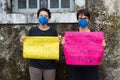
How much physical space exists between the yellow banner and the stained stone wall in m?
0.78

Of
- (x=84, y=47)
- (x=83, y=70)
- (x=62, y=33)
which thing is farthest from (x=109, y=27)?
(x=83, y=70)

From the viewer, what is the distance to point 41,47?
490 centimetres

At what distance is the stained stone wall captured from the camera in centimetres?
560

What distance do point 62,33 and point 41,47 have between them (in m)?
0.82

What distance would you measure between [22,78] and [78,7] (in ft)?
4.75

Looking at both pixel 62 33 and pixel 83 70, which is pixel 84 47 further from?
pixel 62 33

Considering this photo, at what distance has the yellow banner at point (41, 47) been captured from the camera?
484cm

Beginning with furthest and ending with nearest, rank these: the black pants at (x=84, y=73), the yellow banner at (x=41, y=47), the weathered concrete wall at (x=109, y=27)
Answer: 1. the weathered concrete wall at (x=109, y=27)
2. the yellow banner at (x=41, y=47)
3. the black pants at (x=84, y=73)

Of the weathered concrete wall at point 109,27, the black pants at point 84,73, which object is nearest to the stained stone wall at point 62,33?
the weathered concrete wall at point 109,27

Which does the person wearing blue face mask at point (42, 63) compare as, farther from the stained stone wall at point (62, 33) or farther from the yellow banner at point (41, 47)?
the stained stone wall at point (62, 33)

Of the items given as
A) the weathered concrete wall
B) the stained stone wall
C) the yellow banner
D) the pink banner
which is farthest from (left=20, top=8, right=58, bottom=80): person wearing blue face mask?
the weathered concrete wall

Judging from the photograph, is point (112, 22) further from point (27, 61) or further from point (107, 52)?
point (27, 61)

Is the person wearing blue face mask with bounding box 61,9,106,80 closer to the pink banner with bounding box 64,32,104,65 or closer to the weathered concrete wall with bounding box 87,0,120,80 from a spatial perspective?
the pink banner with bounding box 64,32,104,65

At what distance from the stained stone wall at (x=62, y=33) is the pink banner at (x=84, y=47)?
857 millimetres
